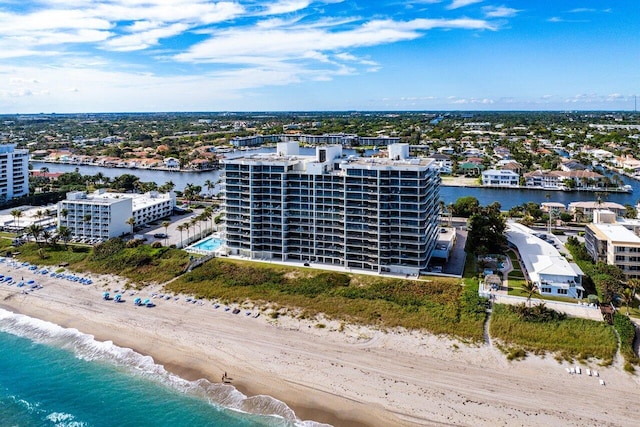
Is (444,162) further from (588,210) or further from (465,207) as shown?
(465,207)

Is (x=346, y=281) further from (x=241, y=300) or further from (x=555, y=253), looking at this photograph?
(x=555, y=253)

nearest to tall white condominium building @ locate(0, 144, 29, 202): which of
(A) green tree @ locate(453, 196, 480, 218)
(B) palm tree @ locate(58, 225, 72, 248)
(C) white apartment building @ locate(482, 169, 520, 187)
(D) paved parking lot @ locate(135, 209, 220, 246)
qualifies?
(B) palm tree @ locate(58, 225, 72, 248)

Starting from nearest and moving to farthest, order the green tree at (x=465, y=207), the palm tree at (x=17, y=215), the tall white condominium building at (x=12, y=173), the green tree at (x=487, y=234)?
1. the green tree at (x=487, y=234)
2. the palm tree at (x=17, y=215)
3. the green tree at (x=465, y=207)
4. the tall white condominium building at (x=12, y=173)

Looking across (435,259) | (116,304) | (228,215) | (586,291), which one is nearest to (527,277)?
(586,291)

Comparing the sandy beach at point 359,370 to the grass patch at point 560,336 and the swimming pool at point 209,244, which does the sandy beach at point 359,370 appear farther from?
the swimming pool at point 209,244

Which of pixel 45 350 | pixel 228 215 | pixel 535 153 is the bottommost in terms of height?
pixel 45 350

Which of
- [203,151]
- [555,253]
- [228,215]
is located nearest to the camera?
[555,253]

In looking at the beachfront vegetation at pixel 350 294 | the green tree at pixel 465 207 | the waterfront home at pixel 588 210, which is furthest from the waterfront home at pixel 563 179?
the beachfront vegetation at pixel 350 294
